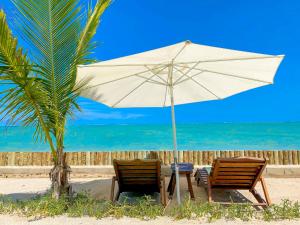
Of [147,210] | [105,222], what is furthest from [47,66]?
[147,210]

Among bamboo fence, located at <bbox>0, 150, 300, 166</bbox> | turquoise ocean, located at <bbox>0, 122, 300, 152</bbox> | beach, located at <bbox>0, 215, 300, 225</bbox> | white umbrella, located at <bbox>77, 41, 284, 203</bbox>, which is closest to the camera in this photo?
beach, located at <bbox>0, 215, 300, 225</bbox>

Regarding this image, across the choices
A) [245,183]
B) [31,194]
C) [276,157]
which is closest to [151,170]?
[245,183]

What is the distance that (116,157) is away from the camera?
798cm

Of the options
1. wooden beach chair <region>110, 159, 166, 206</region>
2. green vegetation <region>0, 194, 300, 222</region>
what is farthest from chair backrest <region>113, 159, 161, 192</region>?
green vegetation <region>0, 194, 300, 222</region>

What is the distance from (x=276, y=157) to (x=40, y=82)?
5.97m

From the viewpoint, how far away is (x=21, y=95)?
14.7 feet

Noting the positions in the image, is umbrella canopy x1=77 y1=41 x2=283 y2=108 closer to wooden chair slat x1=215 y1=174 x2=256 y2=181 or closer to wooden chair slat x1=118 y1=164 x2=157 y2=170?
wooden chair slat x1=118 y1=164 x2=157 y2=170

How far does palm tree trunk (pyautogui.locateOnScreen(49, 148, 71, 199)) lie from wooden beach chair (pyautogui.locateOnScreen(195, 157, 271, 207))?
2.27 meters

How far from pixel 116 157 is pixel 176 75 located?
357 centimetres

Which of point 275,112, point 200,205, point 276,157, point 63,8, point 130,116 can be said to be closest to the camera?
point 200,205

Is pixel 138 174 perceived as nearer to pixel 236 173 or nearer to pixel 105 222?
pixel 105 222

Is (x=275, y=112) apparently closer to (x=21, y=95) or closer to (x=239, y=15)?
(x=239, y=15)

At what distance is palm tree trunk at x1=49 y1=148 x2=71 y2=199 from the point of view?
15.3ft

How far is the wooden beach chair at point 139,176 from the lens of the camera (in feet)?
15.2
